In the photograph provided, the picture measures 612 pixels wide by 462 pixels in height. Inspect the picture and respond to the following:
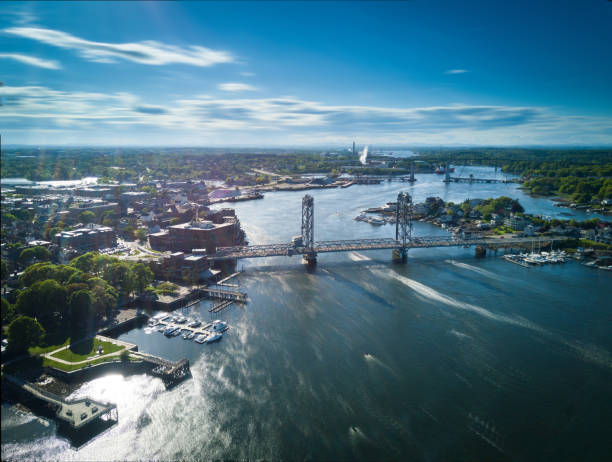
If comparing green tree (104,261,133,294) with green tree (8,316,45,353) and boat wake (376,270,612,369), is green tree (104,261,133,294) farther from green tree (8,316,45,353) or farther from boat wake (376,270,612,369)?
boat wake (376,270,612,369)

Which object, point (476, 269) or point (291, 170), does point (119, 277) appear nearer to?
point (476, 269)

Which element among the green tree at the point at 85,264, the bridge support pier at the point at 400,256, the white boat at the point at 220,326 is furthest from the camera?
the bridge support pier at the point at 400,256

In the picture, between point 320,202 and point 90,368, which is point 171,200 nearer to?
point 320,202

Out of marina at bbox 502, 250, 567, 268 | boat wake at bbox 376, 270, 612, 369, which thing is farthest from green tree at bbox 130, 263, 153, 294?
marina at bbox 502, 250, 567, 268

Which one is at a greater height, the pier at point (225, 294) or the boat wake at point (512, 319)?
the boat wake at point (512, 319)

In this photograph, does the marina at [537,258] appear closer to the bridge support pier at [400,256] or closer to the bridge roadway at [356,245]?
the bridge roadway at [356,245]

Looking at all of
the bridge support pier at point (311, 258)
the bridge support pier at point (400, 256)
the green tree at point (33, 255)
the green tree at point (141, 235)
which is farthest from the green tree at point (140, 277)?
the bridge support pier at point (400, 256)
